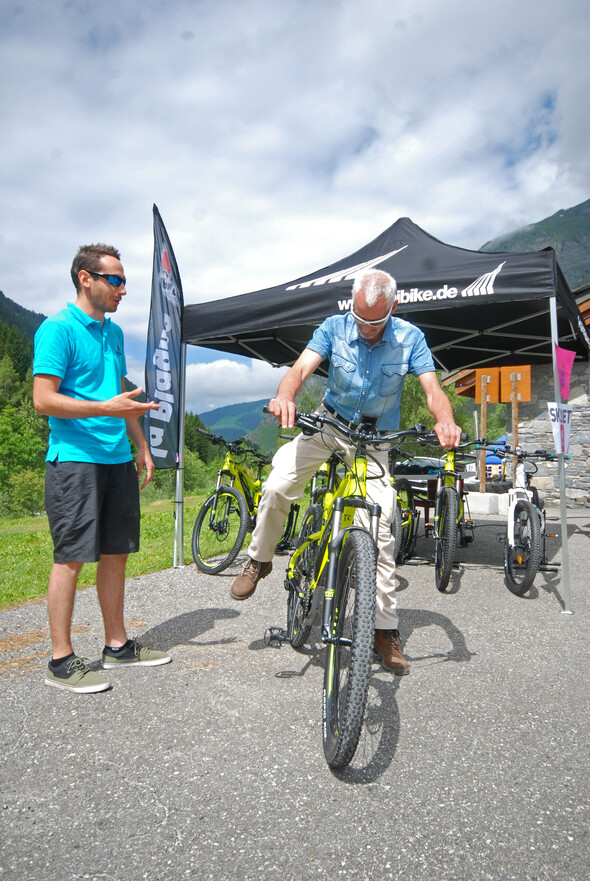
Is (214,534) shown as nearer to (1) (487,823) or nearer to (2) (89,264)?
(2) (89,264)

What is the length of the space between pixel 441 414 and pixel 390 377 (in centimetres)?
44

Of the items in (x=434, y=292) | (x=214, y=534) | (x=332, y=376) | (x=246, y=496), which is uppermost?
(x=434, y=292)

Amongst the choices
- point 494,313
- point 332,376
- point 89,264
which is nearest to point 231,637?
point 332,376

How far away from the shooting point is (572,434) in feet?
44.6

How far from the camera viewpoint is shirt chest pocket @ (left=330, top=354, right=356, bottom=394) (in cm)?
324

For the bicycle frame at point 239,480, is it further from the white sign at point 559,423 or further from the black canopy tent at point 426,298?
the white sign at point 559,423

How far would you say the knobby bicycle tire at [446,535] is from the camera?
5.22 metres

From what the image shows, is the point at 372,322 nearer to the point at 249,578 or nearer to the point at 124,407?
the point at 124,407

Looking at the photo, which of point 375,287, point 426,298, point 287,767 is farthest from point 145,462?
point 426,298

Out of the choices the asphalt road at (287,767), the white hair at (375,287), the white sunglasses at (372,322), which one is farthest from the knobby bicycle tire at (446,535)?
the white hair at (375,287)

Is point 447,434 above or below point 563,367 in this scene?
below

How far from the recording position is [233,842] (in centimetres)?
182

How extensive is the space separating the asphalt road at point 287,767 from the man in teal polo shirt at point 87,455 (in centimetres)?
29

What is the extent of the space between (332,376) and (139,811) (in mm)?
2231
